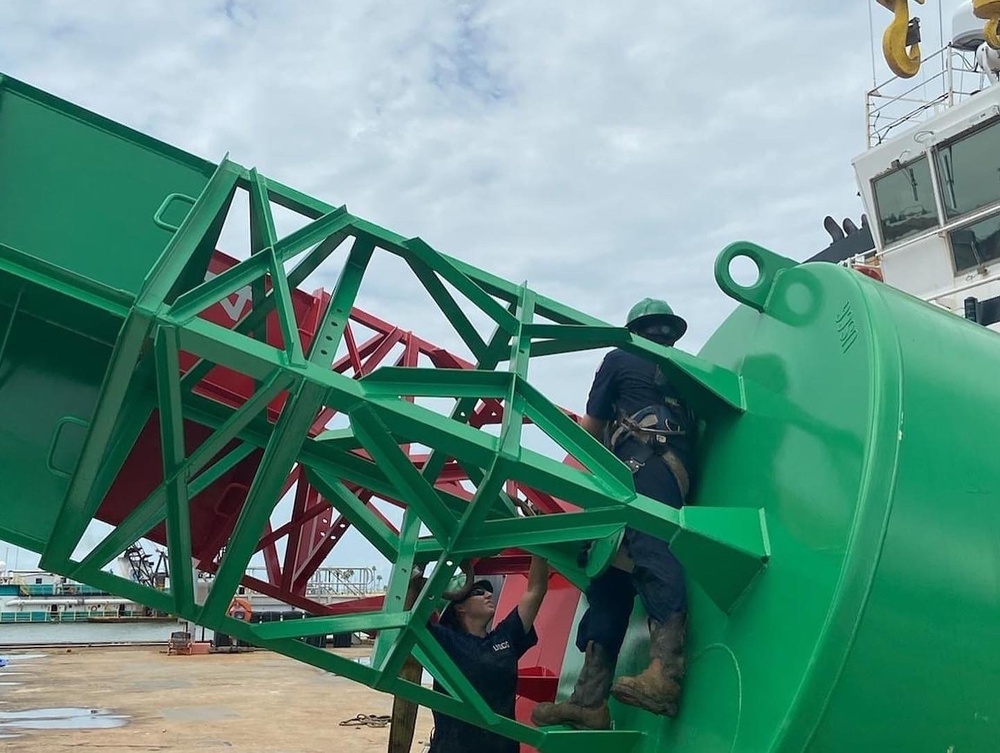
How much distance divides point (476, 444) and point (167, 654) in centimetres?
3447

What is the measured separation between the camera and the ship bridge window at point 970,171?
841 centimetres

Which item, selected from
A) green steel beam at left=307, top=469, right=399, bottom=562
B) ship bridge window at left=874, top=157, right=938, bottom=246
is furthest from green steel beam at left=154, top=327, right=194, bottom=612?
ship bridge window at left=874, top=157, right=938, bottom=246

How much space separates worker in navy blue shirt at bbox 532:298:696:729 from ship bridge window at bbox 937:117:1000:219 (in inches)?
224

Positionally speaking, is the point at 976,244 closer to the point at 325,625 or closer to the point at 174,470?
the point at 325,625

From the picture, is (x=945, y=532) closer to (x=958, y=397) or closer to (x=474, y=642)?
(x=958, y=397)

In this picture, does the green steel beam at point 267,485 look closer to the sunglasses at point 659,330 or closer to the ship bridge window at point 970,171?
the sunglasses at point 659,330

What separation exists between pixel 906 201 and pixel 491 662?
7330mm

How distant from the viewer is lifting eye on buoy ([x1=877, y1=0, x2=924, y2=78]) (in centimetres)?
1152

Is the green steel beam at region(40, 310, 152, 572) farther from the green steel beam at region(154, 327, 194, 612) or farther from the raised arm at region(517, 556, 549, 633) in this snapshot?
the raised arm at region(517, 556, 549, 633)

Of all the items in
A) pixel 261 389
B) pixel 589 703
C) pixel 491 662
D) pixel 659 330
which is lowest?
pixel 589 703

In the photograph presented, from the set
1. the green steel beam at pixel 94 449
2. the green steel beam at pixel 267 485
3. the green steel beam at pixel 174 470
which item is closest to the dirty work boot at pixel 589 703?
the green steel beam at pixel 267 485

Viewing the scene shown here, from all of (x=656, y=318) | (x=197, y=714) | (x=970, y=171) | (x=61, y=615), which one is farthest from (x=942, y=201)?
(x=61, y=615)

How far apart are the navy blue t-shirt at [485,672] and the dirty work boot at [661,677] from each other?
123 cm

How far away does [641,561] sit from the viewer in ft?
12.5
